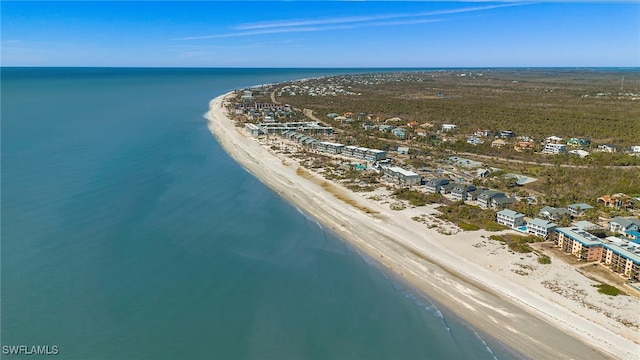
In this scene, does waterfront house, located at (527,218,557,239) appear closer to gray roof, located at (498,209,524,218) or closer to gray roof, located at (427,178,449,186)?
gray roof, located at (498,209,524,218)

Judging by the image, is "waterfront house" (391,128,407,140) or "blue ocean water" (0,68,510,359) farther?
"waterfront house" (391,128,407,140)

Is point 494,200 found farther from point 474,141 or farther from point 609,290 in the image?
point 474,141

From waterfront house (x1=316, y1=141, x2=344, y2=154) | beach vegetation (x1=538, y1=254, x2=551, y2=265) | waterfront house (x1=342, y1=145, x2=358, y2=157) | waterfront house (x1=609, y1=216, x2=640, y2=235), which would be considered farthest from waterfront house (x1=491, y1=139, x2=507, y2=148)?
beach vegetation (x1=538, y1=254, x2=551, y2=265)

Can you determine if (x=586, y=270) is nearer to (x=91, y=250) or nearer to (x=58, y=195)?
(x=91, y=250)

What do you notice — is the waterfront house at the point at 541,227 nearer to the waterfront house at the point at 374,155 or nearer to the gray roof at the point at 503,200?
the gray roof at the point at 503,200

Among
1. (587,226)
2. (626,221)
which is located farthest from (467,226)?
(626,221)

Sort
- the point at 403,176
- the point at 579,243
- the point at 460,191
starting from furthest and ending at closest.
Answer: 1. the point at 403,176
2. the point at 460,191
3. the point at 579,243
